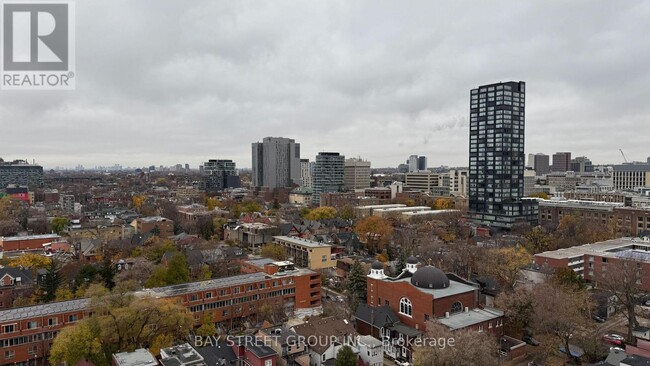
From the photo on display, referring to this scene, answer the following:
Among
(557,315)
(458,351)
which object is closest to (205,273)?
(458,351)

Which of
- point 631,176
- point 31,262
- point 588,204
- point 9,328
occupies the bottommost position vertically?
point 9,328

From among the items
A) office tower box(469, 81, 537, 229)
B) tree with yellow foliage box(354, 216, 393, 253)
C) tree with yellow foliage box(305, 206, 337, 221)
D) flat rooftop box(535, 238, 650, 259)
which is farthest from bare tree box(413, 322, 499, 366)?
tree with yellow foliage box(305, 206, 337, 221)

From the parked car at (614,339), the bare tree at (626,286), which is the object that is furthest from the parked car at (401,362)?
the bare tree at (626,286)

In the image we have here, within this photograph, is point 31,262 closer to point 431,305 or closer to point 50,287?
point 50,287

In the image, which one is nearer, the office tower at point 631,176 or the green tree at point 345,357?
the green tree at point 345,357

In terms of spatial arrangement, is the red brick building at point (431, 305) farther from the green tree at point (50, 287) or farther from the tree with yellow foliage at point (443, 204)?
the tree with yellow foliage at point (443, 204)

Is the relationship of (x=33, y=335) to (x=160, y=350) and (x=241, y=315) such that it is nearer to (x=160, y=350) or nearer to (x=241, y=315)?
(x=160, y=350)
